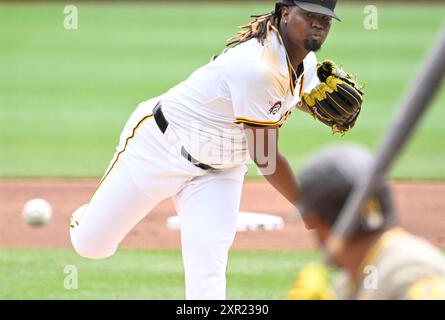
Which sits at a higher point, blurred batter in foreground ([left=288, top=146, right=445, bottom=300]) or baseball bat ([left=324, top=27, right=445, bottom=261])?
baseball bat ([left=324, top=27, right=445, bottom=261])

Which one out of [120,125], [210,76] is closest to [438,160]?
[120,125]

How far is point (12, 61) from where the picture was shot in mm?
18781

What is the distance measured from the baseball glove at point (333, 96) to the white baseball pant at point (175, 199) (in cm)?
66

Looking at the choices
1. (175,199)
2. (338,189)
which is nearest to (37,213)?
(175,199)

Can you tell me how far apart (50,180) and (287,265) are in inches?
157

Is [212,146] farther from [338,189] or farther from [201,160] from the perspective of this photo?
[338,189]

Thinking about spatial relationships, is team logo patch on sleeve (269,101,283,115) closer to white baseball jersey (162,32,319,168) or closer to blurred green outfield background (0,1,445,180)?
white baseball jersey (162,32,319,168)

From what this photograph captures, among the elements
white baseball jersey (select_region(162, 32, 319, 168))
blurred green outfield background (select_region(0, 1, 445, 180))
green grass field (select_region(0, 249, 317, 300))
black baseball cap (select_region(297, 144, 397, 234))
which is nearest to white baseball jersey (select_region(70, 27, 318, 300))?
white baseball jersey (select_region(162, 32, 319, 168))

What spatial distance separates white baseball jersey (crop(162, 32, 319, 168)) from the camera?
185 inches

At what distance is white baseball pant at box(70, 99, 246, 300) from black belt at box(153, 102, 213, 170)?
21 mm

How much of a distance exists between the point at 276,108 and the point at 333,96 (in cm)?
56

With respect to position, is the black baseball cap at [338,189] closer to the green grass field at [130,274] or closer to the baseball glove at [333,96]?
the baseball glove at [333,96]

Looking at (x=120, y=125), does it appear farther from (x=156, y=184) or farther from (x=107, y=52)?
(x=156, y=184)

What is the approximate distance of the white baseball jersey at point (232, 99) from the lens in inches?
185
